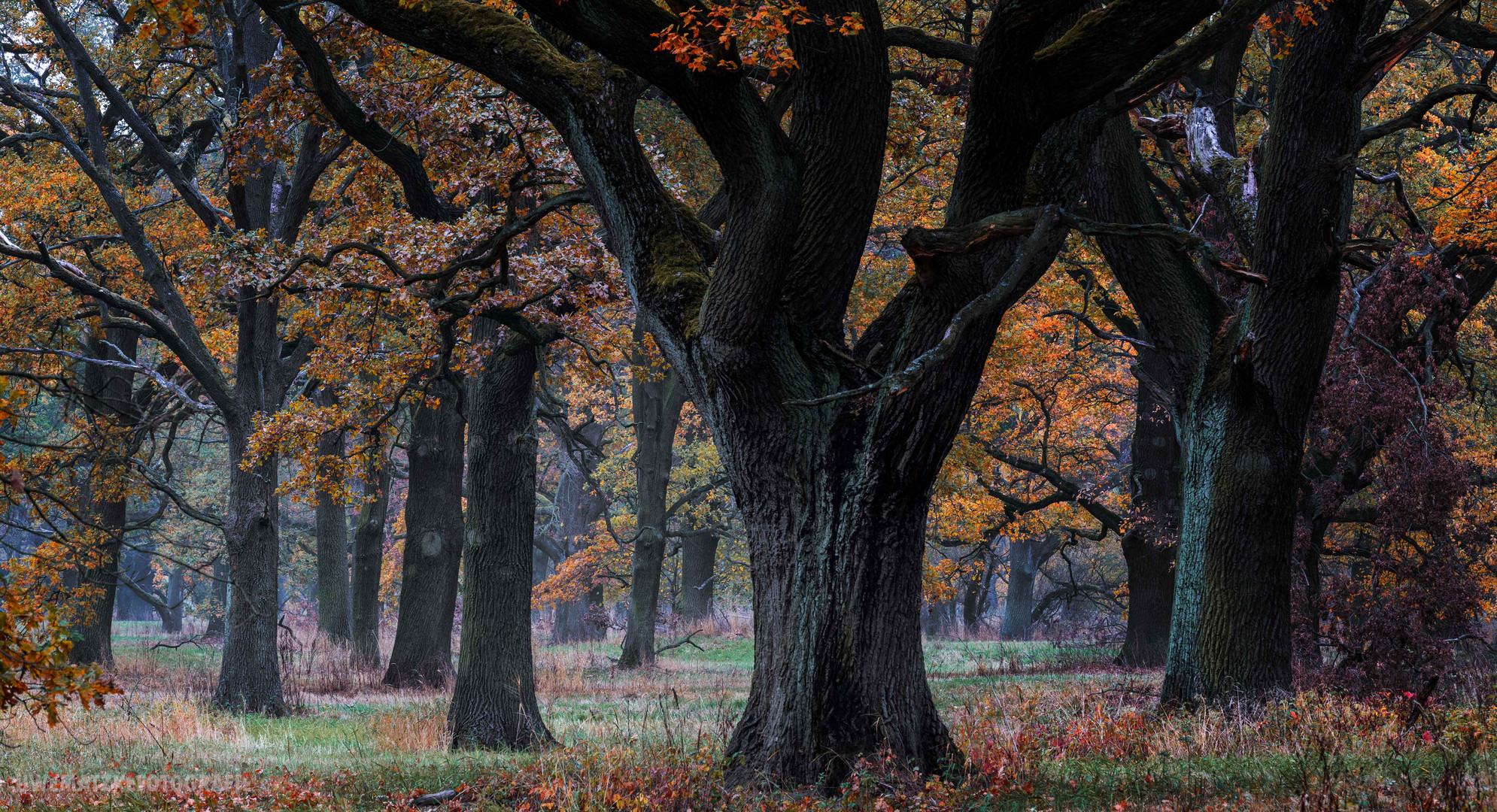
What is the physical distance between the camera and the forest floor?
5816mm

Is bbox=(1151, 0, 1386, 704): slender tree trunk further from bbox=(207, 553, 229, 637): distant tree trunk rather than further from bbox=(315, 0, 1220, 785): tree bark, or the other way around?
bbox=(207, 553, 229, 637): distant tree trunk

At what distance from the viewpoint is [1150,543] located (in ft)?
60.0

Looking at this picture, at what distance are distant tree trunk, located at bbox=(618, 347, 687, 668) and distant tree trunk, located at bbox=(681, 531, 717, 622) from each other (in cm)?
788

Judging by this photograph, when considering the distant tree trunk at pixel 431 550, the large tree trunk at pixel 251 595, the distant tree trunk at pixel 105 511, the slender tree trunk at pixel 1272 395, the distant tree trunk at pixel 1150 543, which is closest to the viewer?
the slender tree trunk at pixel 1272 395

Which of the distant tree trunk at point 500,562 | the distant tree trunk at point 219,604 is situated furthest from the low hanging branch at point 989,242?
the distant tree trunk at point 219,604

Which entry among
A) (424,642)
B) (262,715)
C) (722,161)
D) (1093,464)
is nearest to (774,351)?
(722,161)

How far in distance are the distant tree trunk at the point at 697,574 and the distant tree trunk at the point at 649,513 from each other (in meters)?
7.88

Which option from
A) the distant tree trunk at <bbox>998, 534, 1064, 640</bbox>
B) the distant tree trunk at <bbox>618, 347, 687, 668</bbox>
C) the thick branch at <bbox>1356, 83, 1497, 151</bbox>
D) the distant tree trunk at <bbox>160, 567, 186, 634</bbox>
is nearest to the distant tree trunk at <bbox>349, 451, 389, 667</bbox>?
the distant tree trunk at <bbox>618, 347, 687, 668</bbox>

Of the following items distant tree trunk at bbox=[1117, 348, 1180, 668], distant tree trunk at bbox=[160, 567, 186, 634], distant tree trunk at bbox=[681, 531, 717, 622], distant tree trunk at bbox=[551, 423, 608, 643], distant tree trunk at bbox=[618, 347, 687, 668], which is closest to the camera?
distant tree trunk at bbox=[1117, 348, 1180, 668]

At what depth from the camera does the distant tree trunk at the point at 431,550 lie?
17781 millimetres

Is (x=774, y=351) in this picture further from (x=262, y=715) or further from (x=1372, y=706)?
(x=262, y=715)

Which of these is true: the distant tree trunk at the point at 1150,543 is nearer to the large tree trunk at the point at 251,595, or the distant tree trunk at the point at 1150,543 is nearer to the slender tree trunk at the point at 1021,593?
the large tree trunk at the point at 251,595

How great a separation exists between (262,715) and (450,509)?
6.30m

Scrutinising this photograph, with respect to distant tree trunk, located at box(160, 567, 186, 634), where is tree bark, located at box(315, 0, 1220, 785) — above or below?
above
